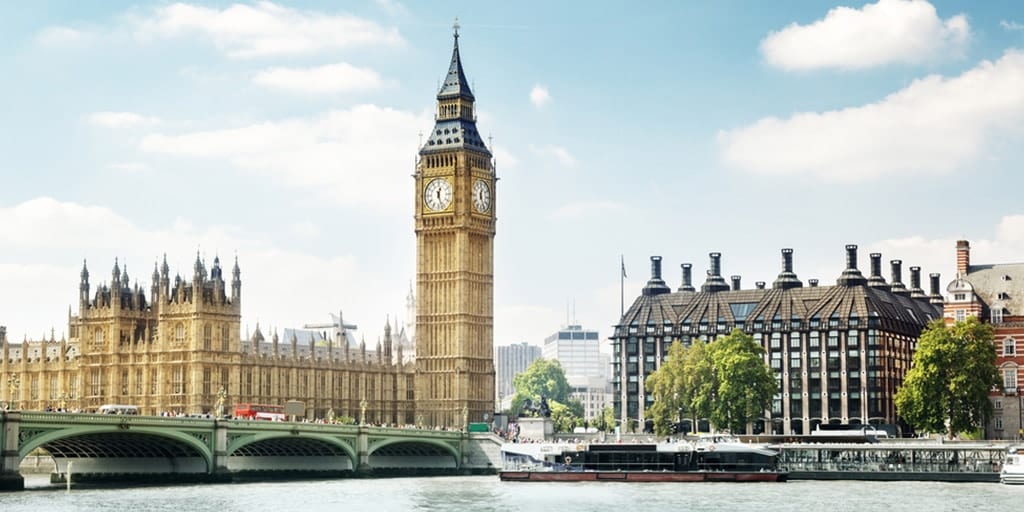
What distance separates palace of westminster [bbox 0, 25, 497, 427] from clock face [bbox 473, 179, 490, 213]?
0.15 meters

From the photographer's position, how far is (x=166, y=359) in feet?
448

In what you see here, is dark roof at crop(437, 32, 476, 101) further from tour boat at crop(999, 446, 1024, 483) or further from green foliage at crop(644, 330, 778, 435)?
tour boat at crop(999, 446, 1024, 483)

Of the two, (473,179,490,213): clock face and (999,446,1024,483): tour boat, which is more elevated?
(473,179,490,213): clock face

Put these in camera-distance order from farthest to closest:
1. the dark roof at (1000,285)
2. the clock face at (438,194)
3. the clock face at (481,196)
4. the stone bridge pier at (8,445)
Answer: the clock face at (481,196)
the clock face at (438,194)
the dark roof at (1000,285)
the stone bridge pier at (8,445)

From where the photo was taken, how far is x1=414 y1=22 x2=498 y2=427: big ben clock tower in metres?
153

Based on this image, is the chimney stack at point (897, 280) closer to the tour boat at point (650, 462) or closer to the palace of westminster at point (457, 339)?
the palace of westminster at point (457, 339)

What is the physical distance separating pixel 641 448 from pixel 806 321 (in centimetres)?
4933

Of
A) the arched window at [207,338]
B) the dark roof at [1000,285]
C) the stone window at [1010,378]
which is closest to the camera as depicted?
the stone window at [1010,378]

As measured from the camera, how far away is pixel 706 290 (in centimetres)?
17288

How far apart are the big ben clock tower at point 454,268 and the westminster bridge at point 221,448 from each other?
1706 cm

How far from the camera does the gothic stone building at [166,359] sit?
445 feet

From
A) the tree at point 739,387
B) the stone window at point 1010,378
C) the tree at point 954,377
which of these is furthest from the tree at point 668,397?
the stone window at point 1010,378

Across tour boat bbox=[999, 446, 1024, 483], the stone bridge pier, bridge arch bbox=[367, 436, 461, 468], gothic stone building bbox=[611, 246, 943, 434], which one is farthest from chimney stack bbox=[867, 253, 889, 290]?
the stone bridge pier

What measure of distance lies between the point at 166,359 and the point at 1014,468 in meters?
68.0
